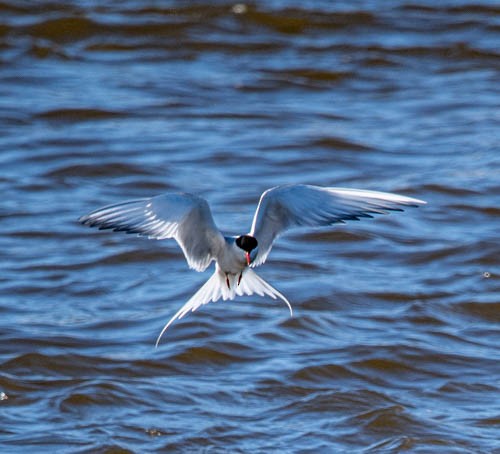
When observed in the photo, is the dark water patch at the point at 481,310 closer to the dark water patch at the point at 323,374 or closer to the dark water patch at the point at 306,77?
the dark water patch at the point at 323,374

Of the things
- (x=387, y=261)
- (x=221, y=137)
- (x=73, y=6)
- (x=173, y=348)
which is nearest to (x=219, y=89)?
(x=221, y=137)

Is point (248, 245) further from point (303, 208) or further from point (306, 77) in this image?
point (306, 77)

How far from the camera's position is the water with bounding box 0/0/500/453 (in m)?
5.61

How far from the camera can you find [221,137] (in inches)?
386

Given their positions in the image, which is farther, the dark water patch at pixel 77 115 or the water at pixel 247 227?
the dark water patch at pixel 77 115

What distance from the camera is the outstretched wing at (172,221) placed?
4684mm

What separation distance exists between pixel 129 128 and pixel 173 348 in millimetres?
3899

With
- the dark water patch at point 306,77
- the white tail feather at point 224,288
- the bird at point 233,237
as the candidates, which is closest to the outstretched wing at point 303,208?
the bird at point 233,237

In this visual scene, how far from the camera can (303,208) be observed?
4.97 meters

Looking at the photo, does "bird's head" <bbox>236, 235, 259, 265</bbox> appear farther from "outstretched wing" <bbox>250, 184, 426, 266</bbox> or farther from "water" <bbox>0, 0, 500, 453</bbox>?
"water" <bbox>0, 0, 500, 453</bbox>

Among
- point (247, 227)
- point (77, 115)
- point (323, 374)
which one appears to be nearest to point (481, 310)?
point (323, 374)

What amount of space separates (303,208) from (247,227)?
2913mm

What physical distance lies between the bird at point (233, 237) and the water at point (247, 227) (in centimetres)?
77

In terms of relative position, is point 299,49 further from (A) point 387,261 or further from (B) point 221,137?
(A) point 387,261
